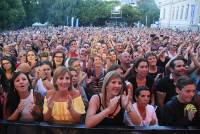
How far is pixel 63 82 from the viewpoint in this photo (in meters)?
4.44

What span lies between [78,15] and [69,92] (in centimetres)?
7234

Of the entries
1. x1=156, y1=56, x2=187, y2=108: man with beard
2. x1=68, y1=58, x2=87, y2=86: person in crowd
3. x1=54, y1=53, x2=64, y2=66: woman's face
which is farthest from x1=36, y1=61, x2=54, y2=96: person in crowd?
x1=156, y1=56, x2=187, y2=108: man with beard

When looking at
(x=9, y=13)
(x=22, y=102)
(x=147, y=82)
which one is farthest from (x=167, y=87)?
(x=9, y=13)

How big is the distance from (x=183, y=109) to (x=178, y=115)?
0.48ft

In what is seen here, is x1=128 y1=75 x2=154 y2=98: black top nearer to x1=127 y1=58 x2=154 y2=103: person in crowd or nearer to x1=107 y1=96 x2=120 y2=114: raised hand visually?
x1=127 y1=58 x2=154 y2=103: person in crowd

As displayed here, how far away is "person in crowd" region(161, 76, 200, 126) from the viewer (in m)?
3.89

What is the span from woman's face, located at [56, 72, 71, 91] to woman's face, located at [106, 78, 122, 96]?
58cm

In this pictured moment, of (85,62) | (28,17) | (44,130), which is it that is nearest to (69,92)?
(44,130)

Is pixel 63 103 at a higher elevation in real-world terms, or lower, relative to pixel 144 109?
higher

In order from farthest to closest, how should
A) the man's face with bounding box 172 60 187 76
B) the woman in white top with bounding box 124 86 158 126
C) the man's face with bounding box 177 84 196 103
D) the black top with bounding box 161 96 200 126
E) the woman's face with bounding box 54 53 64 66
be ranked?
1. the woman's face with bounding box 54 53 64 66
2. the man's face with bounding box 172 60 187 76
3. the woman in white top with bounding box 124 86 158 126
4. the man's face with bounding box 177 84 196 103
5. the black top with bounding box 161 96 200 126

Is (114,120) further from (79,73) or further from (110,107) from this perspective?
(79,73)

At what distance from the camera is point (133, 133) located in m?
3.33

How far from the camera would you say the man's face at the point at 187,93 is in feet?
14.2

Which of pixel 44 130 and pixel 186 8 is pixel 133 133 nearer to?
pixel 44 130
